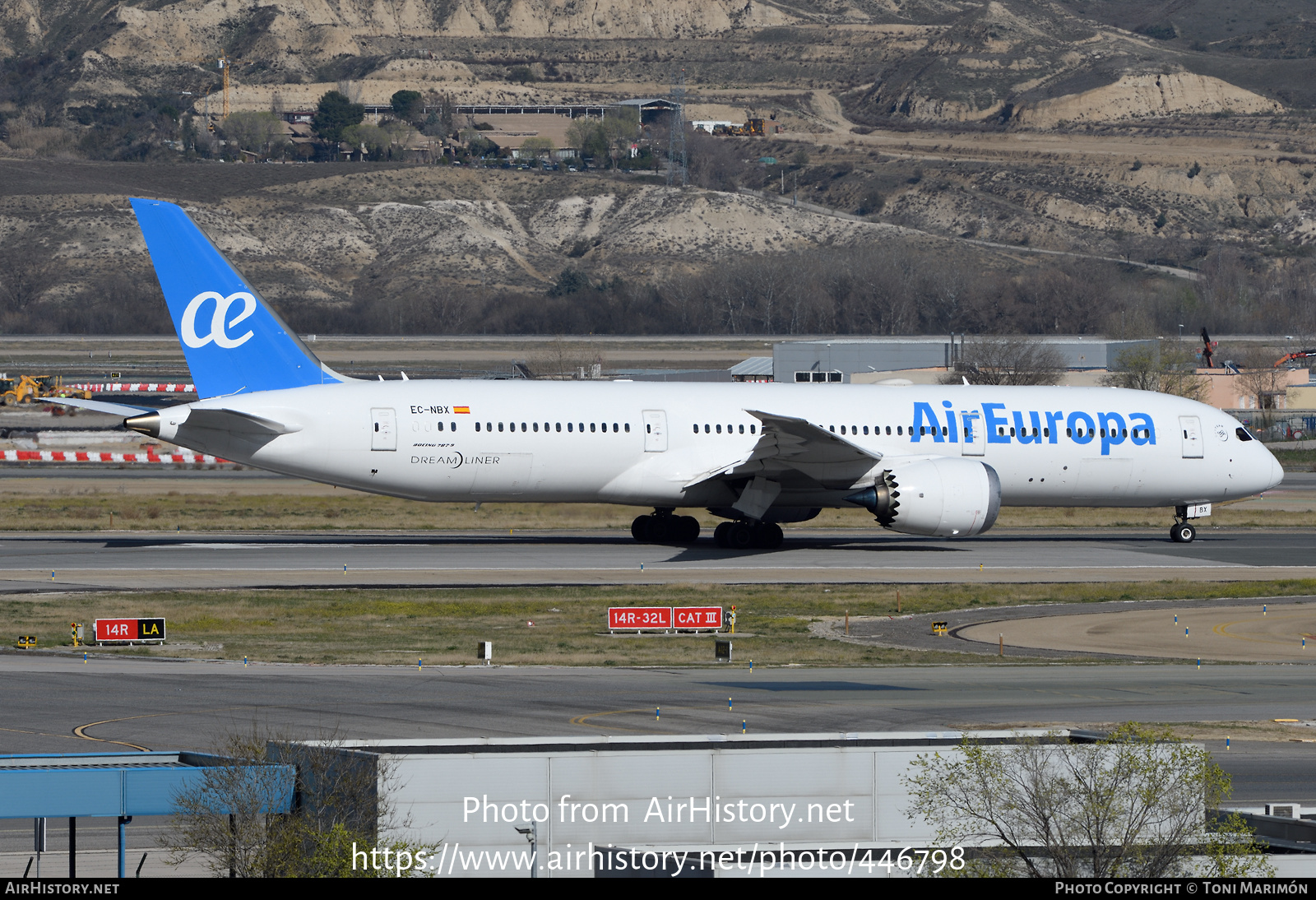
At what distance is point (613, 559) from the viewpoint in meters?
44.7

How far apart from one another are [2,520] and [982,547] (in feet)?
103

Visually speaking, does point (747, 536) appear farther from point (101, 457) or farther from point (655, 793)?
point (101, 457)

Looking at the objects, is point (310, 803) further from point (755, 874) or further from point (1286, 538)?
point (1286, 538)

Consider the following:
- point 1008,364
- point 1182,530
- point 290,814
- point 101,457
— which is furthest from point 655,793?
point 1008,364

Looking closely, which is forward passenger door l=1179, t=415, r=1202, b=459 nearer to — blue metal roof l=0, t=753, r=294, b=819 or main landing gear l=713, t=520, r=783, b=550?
main landing gear l=713, t=520, r=783, b=550

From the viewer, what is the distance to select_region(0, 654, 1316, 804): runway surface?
22984 millimetres

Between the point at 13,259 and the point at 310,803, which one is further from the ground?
the point at 13,259

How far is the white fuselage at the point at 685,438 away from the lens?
4325cm

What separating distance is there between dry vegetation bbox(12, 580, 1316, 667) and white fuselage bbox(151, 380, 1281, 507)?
603 cm

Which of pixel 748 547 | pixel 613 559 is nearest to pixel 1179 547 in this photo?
pixel 748 547

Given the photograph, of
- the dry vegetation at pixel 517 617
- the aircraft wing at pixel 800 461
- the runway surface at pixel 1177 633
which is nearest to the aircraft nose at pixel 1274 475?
the dry vegetation at pixel 517 617

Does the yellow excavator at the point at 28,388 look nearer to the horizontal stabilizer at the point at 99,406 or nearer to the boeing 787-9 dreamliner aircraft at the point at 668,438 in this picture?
the boeing 787-9 dreamliner aircraft at the point at 668,438

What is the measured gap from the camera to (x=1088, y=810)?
48.5 ft

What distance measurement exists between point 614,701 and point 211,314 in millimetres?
22026
